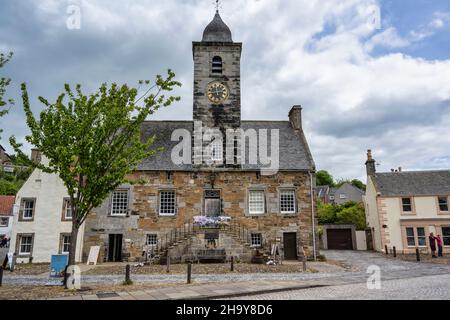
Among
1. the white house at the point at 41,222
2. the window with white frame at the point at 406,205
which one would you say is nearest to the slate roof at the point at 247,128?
the white house at the point at 41,222

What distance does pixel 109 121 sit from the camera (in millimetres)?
13000

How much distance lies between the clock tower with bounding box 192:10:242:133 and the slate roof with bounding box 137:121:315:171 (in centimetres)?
198

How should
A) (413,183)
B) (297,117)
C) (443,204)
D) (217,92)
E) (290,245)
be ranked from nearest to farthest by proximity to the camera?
1. (290,245)
2. (217,92)
3. (297,117)
4. (443,204)
5. (413,183)

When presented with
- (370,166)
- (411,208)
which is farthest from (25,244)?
(411,208)

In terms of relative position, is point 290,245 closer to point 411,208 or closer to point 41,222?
point 411,208

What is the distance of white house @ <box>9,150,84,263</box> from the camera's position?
24.5 meters

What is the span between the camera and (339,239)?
36.7 meters

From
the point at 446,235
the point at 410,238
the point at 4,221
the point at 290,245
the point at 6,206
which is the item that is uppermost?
the point at 6,206

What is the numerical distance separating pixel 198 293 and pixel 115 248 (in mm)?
14987

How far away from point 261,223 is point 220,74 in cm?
1223

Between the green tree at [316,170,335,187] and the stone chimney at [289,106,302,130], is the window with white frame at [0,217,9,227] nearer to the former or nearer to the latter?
the stone chimney at [289,106,302,130]

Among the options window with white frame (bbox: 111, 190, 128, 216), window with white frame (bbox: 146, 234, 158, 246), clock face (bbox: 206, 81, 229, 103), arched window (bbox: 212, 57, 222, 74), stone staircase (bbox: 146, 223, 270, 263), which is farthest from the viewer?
arched window (bbox: 212, 57, 222, 74)

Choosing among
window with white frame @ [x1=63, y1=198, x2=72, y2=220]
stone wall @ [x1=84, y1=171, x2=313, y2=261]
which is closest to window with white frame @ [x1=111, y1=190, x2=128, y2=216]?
stone wall @ [x1=84, y1=171, x2=313, y2=261]

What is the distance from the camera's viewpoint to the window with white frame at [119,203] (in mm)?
24484
